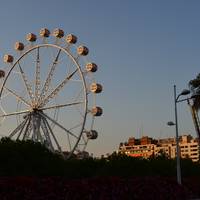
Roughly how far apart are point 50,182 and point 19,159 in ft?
70.4

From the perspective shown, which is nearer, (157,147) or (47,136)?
(47,136)

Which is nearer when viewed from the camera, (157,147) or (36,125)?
(36,125)

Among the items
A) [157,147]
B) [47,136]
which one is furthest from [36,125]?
[157,147]

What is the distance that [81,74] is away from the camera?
47531 mm

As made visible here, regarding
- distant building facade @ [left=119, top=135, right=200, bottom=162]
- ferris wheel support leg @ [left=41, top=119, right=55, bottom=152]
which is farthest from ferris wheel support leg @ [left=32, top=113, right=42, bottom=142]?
distant building facade @ [left=119, top=135, right=200, bottom=162]

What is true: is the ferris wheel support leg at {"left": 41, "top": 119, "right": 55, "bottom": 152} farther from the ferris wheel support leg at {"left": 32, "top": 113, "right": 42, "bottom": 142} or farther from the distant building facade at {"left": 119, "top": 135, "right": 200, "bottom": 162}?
the distant building facade at {"left": 119, "top": 135, "right": 200, "bottom": 162}

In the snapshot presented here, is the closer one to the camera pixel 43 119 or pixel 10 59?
pixel 43 119

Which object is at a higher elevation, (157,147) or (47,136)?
(157,147)

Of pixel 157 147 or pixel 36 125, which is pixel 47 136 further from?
pixel 157 147

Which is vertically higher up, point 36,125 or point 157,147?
point 157,147

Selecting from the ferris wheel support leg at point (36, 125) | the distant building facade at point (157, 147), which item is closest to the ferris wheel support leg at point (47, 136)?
the ferris wheel support leg at point (36, 125)

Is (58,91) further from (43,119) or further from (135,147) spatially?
(135,147)

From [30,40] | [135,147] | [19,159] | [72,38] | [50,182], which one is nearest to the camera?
[50,182]

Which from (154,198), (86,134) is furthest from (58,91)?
(154,198)
